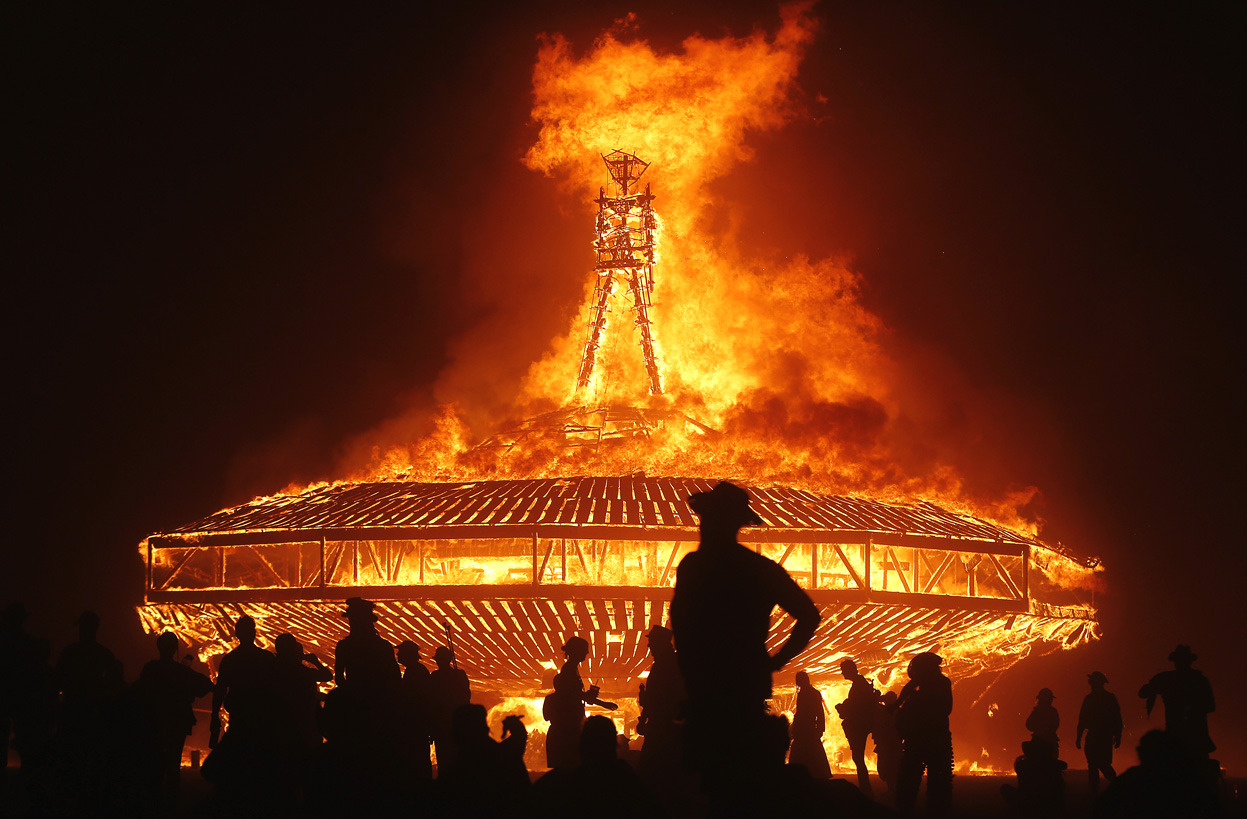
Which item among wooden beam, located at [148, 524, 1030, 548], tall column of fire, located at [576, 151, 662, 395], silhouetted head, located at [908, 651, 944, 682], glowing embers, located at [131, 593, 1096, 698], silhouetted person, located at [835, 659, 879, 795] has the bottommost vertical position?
silhouetted person, located at [835, 659, 879, 795]

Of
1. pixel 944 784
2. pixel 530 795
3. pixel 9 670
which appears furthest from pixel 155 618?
pixel 530 795

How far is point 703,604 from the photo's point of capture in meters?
7.41

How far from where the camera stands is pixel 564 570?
2073 cm

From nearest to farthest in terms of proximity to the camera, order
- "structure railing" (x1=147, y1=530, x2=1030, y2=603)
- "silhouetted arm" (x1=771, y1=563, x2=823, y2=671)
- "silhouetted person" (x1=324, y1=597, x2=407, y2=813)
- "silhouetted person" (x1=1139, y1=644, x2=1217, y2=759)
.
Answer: "silhouetted arm" (x1=771, y1=563, x2=823, y2=671)
"silhouetted person" (x1=324, y1=597, x2=407, y2=813)
"silhouetted person" (x1=1139, y1=644, x2=1217, y2=759)
"structure railing" (x1=147, y1=530, x2=1030, y2=603)

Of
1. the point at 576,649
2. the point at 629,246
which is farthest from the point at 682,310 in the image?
the point at 576,649

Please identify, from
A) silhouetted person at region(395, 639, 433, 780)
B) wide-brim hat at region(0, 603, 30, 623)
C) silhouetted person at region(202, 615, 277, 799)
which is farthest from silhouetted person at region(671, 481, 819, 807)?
wide-brim hat at region(0, 603, 30, 623)

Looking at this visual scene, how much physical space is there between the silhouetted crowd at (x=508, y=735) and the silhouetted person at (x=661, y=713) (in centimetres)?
2

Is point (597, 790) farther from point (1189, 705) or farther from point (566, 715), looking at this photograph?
point (1189, 705)

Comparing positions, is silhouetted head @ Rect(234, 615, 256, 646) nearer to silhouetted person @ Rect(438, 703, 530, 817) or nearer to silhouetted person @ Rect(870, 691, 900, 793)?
silhouetted person @ Rect(438, 703, 530, 817)

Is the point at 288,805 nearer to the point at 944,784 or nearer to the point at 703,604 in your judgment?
the point at 703,604

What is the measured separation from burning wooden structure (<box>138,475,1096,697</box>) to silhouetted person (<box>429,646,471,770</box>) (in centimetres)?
634

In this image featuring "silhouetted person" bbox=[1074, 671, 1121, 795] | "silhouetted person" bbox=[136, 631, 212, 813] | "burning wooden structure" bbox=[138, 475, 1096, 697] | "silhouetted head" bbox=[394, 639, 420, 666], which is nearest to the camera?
"silhouetted person" bbox=[136, 631, 212, 813]

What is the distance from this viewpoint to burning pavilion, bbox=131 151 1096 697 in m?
21.0

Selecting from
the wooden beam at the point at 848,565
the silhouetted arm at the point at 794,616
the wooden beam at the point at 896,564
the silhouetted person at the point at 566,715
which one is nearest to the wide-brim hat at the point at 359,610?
the silhouetted person at the point at 566,715
